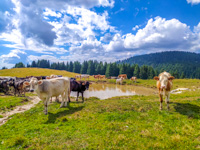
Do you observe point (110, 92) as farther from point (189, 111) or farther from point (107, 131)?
point (107, 131)

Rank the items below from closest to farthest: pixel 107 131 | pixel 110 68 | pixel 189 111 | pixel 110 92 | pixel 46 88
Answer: pixel 107 131
pixel 189 111
pixel 46 88
pixel 110 92
pixel 110 68

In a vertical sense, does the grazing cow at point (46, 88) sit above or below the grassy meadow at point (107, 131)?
above

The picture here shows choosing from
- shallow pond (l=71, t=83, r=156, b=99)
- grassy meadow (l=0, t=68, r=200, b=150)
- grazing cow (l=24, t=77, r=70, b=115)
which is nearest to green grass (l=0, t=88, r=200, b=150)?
grassy meadow (l=0, t=68, r=200, b=150)

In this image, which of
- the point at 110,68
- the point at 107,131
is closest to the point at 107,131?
the point at 107,131

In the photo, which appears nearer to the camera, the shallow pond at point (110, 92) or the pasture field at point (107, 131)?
the pasture field at point (107, 131)

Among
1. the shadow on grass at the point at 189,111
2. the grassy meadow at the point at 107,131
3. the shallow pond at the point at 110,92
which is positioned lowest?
the shallow pond at the point at 110,92

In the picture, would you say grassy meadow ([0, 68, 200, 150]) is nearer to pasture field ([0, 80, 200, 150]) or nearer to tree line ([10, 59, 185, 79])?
pasture field ([0, 80, 200, 150])

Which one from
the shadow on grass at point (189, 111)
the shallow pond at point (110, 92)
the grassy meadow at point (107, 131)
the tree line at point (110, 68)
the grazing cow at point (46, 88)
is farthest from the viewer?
the tree line at point (110, 68)

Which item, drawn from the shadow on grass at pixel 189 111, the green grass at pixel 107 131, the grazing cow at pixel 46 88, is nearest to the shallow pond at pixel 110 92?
the grazing cow at pixel 46 88

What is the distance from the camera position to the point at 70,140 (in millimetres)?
6250


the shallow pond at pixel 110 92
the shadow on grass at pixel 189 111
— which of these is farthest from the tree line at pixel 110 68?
the shadow on grass at pixel 189 111

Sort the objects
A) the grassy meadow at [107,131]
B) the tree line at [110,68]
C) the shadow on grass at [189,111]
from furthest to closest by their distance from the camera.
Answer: the tree line at [110,68] → the shadow on grass at [189,111] → the grassy meadow at [107,131]

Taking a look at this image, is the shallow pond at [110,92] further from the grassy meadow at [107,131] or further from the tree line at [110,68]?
the tree line at [110,68]

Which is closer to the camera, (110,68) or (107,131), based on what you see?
(107,131)
